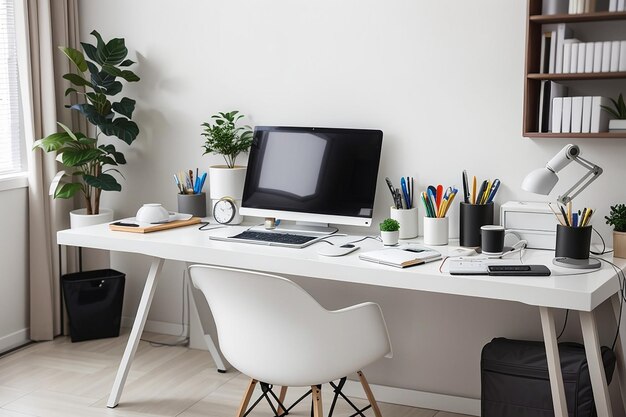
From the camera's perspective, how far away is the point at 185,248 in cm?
280

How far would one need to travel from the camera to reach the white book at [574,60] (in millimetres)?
2551

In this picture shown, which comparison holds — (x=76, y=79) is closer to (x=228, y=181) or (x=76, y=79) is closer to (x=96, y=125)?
(x=96, y=125)

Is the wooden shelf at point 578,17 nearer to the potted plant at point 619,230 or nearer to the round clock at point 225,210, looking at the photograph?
the potted plant at point 619,230

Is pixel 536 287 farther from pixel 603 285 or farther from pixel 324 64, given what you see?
pixel 324 64

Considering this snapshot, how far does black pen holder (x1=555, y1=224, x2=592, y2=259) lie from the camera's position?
237 centimetres

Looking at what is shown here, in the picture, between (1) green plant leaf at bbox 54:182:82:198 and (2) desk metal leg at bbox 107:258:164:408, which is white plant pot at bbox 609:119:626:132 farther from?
(1) green plant leaf at bbox 54:182:82:198

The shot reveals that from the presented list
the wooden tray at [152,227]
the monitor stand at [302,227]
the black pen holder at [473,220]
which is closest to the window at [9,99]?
the wooden tray at [152,227]

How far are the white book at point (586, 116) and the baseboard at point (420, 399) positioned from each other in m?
1.14

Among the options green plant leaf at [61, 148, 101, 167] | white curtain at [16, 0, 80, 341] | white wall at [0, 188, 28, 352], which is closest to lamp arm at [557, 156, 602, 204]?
green plant leaf at [61, 148, 101, 167]

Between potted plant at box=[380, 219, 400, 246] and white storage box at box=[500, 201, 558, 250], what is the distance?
386 millimetres

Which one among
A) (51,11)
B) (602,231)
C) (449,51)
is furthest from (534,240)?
(51,11)

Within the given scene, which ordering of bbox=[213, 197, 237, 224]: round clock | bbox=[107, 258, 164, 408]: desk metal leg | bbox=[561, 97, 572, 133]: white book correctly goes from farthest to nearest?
bbox=[213, 197, 237, 224]: round clock < bbox=[107, 258, 164, 408]: desk metal leg < bbox=[561, 97, 572, 133]: white book

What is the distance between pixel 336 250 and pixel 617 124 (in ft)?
3.48

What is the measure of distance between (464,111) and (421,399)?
3.87 ft
